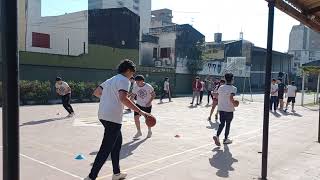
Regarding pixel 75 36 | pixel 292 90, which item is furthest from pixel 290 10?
pixel 75 36

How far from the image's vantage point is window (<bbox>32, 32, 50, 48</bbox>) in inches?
1339

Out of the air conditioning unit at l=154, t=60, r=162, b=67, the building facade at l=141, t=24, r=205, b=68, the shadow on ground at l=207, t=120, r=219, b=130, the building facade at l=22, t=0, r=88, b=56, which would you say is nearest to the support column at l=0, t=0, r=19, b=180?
the shadow on ground at l=207, t=120, r=219, b=130

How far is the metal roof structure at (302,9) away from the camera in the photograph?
5.93 m

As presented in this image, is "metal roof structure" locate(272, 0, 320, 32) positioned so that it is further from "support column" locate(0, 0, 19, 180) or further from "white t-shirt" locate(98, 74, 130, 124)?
"support column" locate(0, 0, 19, 180)

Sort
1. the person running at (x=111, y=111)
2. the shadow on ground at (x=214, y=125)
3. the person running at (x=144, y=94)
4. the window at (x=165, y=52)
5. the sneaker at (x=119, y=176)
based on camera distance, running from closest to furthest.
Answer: the person running at (x=111, y=111) → the sneaker at (x=119, y=176) → the person running at (x=144, y=94) → the shadow on ground at (x=214, y=125) → the window at (x=165, y=52)

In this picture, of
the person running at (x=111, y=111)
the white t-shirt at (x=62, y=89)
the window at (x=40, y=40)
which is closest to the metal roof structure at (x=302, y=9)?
the person running at (x=111, y=111)

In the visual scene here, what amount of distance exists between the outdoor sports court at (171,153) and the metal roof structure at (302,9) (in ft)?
8.67

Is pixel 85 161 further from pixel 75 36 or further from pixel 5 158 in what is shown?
pixel 75 36

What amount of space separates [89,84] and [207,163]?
1913cm

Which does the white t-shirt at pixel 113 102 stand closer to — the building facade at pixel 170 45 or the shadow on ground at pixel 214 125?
the shadow on ground at pixel 214 125

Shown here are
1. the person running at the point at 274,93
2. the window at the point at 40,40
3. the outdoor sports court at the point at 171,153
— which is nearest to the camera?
the outdoor sports court at the point at 171,153

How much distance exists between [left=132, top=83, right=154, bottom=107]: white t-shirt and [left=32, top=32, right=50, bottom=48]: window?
87.6ft

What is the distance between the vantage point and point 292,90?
66.5 ft

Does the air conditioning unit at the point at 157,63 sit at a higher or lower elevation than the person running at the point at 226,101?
higher
